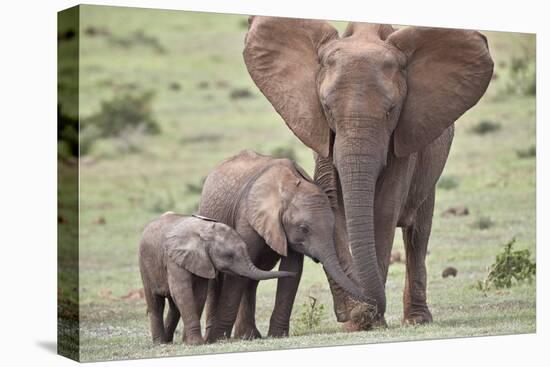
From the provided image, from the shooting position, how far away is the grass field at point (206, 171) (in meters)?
11.2

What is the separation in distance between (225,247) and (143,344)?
1.02 m

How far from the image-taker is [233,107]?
43.0ft

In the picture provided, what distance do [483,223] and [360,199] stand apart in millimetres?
2939

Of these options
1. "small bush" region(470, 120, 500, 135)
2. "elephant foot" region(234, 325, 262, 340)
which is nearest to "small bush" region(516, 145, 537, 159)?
"small bush" region(470, 120, 500, 135)

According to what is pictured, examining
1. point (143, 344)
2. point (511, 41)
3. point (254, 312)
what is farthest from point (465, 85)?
point (143, 344)

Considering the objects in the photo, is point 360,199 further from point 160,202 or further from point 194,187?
point 160,202

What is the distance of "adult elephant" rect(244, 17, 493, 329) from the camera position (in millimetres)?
11094

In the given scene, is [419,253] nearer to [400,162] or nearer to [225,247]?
[400,162]

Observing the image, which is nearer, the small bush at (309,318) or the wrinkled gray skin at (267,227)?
the wrinkled gray skin at (267,227)

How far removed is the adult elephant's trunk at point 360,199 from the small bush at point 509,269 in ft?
7.75

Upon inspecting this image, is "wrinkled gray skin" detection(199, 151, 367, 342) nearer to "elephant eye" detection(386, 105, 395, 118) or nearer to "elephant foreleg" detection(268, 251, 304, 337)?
"elephant foreleg" detection(268, 251, 304, 337)

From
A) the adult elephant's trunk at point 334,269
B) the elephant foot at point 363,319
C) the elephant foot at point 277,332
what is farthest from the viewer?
the elephant foot at point 363,319

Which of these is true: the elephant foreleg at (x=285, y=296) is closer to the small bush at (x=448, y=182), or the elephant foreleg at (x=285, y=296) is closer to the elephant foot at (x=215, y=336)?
the elephant foot at (x=215, y=336)

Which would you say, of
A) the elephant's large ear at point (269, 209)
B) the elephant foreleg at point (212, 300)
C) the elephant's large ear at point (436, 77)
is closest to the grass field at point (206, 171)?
the elephant foreleg at point (212, 300)
